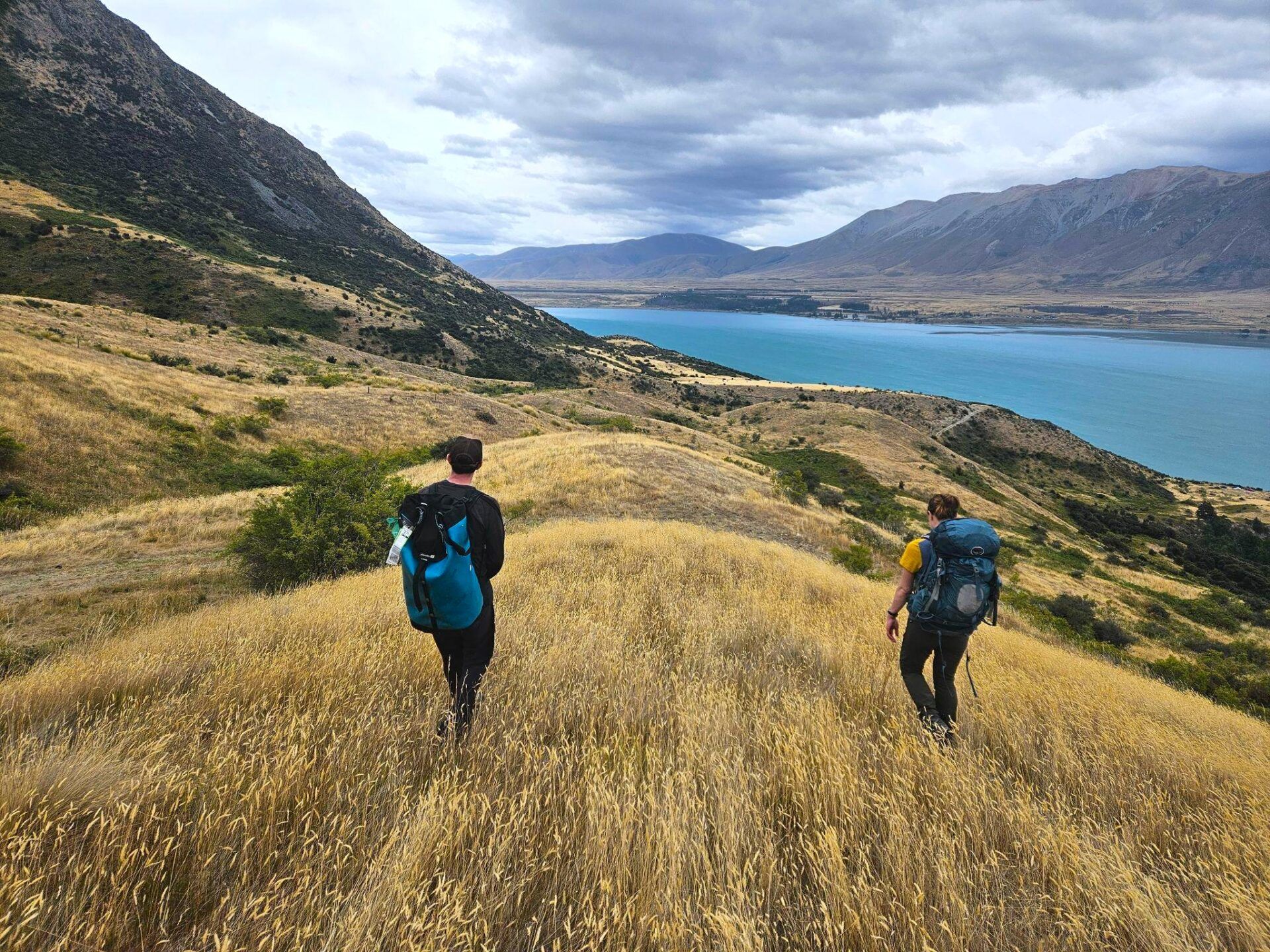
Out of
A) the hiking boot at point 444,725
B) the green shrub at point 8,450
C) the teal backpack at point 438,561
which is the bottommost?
the green shrub at point 8,450

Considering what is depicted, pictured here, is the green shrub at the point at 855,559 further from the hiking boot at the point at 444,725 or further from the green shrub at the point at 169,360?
the green shrub at the point at 169,360

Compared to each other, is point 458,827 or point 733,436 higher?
point 458,827

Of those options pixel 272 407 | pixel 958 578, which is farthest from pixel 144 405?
pixel 958 578

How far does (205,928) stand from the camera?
167 centimetres

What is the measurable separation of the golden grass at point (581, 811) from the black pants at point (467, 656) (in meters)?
0.14

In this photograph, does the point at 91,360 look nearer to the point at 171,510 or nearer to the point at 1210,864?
the point at 171,510

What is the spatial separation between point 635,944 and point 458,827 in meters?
0.78

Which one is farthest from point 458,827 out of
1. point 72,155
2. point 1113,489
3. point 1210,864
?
point 72,155

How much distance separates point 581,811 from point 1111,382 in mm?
185770

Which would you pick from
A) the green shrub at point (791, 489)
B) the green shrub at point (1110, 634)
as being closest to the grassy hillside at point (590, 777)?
the green shrub at point (1110, 634)

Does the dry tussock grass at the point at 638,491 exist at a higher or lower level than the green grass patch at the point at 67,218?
lower

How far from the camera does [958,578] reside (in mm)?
3838

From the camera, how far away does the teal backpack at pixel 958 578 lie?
382 centimetres

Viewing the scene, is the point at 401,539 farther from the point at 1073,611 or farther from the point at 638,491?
the point at 1073,611
